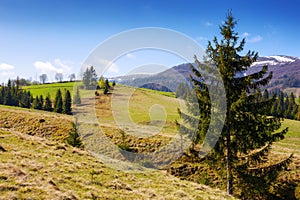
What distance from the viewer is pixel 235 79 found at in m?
19.7

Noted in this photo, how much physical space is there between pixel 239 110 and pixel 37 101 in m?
88.4

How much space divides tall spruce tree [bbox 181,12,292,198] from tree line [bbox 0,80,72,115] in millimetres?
68351

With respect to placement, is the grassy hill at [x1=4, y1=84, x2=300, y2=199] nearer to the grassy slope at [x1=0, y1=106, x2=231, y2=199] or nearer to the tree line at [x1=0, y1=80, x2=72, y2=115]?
the grassy slope at [x1=0, y1=106, x2=231, y2=199]

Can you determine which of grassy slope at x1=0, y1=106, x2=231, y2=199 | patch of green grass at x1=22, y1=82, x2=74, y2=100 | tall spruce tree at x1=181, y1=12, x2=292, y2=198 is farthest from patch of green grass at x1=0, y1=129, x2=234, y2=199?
patch of green grass at x1=22, y1=82, x2=74, y2=100

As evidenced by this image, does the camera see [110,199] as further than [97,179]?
No

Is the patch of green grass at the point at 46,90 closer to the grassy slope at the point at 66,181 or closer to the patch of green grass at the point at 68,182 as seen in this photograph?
the grassy slope at the point at 66,181

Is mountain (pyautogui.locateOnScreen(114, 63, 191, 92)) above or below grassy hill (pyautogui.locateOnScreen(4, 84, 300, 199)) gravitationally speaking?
above

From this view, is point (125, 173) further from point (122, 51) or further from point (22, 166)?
point (122, 51)

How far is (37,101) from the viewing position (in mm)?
92188

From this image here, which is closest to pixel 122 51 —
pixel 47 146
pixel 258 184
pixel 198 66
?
pixel 198 66

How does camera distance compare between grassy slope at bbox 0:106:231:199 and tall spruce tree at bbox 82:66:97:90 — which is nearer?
grassy slope at bbox 0:106:231:199

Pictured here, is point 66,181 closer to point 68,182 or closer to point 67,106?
point 68,182

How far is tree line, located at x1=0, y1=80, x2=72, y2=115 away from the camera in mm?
82875

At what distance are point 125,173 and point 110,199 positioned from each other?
Answer: 692 cm
